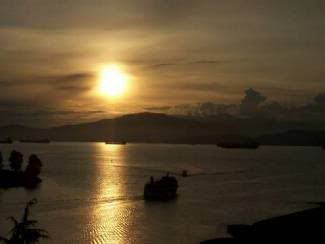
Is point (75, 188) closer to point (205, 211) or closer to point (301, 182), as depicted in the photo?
point (205, 211)

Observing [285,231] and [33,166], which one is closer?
[285,231]

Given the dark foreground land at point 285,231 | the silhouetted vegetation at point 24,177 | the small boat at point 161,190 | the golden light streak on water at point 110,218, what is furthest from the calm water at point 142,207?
the dark foreground land at point 285,231

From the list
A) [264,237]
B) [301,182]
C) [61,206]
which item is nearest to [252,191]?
[301,182]

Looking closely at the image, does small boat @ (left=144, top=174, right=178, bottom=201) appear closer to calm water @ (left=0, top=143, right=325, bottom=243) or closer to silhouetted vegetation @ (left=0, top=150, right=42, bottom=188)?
calm water @ (left=0, top=143, right=325, bottom=243)

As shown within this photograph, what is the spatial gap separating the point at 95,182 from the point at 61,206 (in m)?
44.7

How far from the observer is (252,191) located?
358 feet

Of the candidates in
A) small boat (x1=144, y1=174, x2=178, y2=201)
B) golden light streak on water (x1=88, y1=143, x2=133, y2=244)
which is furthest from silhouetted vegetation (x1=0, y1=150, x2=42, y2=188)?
small boat (x1=144, y1=174, x2=178, y2=201)

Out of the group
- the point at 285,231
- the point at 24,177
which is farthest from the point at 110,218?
the point at 24,177

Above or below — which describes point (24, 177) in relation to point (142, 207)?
above

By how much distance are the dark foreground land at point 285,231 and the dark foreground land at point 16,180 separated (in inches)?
2536

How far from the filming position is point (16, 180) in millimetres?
112312

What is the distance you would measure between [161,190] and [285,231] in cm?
4813

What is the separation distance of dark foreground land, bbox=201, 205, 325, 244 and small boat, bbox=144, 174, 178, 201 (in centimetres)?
3572

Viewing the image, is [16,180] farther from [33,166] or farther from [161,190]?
[161,190]
